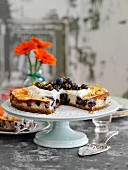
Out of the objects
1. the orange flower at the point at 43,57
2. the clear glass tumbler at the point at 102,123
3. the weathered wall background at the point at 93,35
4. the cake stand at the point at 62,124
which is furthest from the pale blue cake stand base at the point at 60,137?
the weathered wall background at the point at 93,35

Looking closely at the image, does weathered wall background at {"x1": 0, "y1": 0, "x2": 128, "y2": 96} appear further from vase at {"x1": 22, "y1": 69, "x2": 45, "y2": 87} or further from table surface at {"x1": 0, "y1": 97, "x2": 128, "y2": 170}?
table surface at {"x1": 0, "y1": 97, "x2": 128, "y2": 170}

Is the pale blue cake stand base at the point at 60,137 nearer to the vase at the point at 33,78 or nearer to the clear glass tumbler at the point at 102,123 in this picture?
the clear glass tumbler at the point at 102,123

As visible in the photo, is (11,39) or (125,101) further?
(11,39)

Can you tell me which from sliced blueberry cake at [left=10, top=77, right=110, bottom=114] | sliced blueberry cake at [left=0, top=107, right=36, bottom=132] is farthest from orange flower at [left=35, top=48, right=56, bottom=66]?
sliced blueberry cake at [left=0, top=107, right=36, bottom=132]

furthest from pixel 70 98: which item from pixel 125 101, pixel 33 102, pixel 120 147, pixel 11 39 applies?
pixel 11 39

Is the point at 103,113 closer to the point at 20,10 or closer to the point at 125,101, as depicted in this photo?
the point at 125,101

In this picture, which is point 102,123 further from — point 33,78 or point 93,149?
point 33,78
